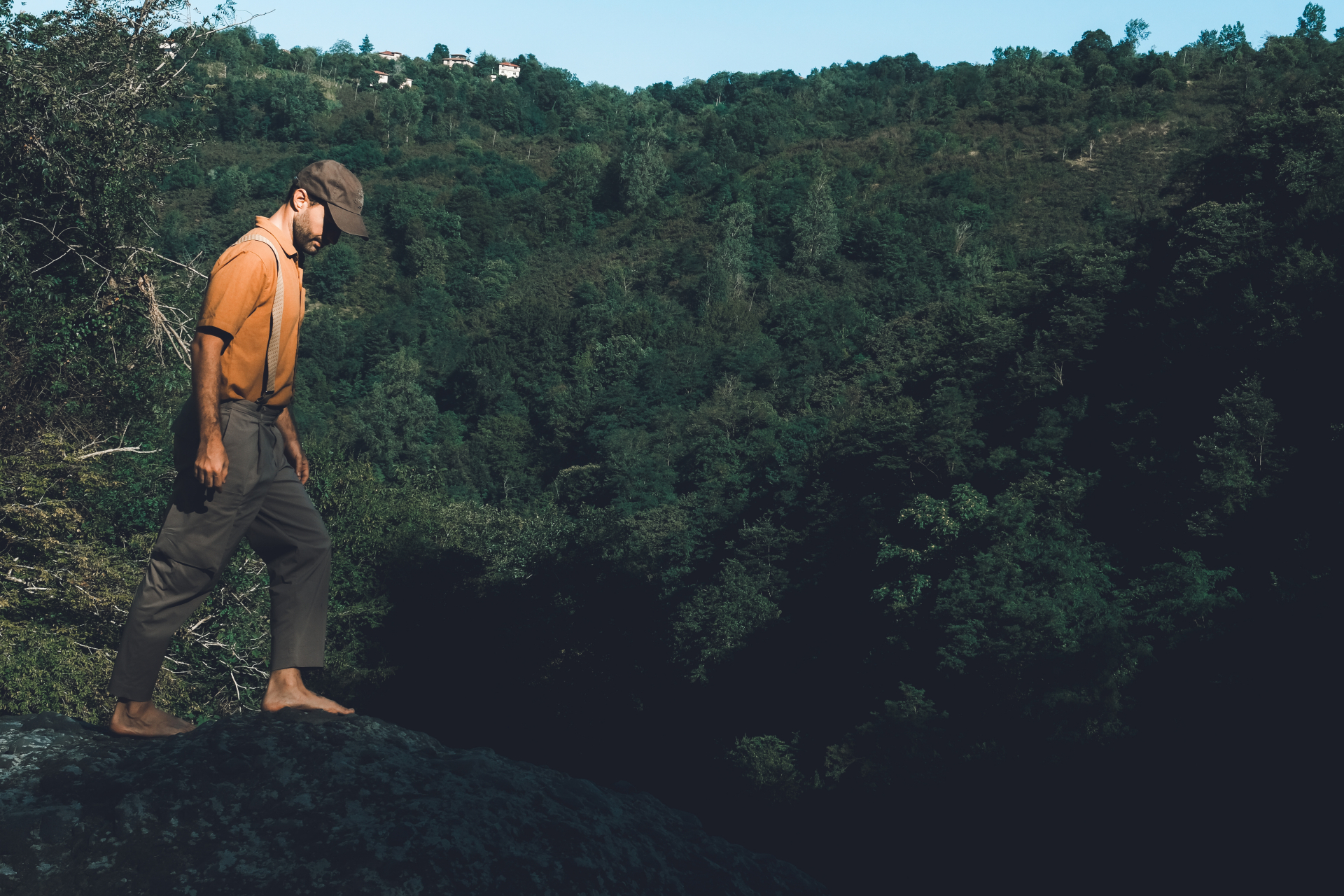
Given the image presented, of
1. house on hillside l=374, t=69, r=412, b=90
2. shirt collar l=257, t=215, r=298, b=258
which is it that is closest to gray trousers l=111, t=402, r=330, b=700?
shirt collar l=257, t=215, r=298, b=258

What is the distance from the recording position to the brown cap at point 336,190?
4090mm

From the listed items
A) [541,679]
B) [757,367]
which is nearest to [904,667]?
[541,679]

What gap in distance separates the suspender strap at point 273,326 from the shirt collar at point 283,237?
0.20 ft

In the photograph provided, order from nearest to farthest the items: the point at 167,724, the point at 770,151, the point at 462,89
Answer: the point at 167,724 → the point at 770,151 → the point at 462,89

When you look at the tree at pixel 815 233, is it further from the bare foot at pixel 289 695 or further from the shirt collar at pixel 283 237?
the bare foot at pixel 289 695

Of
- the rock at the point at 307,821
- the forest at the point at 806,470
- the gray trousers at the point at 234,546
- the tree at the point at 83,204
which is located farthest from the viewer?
the forest at the point at 806,470

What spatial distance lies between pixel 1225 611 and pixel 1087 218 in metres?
59.5

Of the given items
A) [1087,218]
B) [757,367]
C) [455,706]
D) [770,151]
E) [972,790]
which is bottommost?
[455,706]

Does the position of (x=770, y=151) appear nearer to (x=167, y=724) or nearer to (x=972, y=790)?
(x=972, y=790)

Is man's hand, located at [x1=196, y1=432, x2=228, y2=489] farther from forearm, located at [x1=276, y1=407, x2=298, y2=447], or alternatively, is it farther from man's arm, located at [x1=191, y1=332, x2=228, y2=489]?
forearm, located at [x1=276, y1=407, x2=298, y2=447]

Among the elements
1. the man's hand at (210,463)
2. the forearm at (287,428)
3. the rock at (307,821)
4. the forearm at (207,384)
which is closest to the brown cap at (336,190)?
the forearm at (207,384)

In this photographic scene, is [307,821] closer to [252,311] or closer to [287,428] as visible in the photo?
[287,428]

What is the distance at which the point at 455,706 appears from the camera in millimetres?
37219

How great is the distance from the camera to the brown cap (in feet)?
13.4
